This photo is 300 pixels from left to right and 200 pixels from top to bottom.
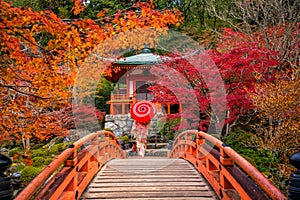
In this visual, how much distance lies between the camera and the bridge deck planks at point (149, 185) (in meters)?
3.65

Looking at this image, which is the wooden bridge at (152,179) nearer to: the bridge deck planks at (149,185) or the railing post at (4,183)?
the bridge deck planks at (149,185)

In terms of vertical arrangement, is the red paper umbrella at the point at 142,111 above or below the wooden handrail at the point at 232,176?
above

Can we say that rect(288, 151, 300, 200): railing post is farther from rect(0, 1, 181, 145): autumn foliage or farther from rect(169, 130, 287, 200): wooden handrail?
rect(0, 1, 181, 145): autumn foliage

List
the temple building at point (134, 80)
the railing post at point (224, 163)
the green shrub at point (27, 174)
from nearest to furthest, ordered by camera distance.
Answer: the railing post at point (224, 163) < the green shrub at point (27, 174) < the temple building at point (134, 80)

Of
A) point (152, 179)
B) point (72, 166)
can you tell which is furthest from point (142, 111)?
point (72, 166)

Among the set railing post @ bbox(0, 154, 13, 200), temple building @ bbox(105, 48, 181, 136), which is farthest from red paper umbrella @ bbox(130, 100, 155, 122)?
railing post @ bbox(0, 154, 13, 200)

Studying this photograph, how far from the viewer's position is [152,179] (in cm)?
437

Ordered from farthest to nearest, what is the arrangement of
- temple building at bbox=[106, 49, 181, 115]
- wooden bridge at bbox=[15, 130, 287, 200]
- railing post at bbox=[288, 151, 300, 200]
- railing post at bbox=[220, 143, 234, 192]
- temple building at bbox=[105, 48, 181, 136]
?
temple building at bbox=[106, 49, 181, 115], temple building at bbox=[105, 48, 181, 136], railing post at bbox=[220, 143, 234, 192], wooden bridge at bbox=[15, 130, 287, 200], railing post at bbox=[288, 151, 300, 200]

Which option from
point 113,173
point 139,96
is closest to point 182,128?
point 139,96

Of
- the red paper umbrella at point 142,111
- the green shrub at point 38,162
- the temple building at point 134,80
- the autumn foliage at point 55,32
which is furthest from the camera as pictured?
the temple building at point 134,80

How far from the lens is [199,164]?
4988 mm

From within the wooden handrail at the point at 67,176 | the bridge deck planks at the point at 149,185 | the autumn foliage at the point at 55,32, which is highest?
the autumn foliage at the point at 55,32

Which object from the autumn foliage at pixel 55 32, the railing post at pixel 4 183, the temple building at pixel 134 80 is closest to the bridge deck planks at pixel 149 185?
the autumn foliage at pixel 55 32

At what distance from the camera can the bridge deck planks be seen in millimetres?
3650
